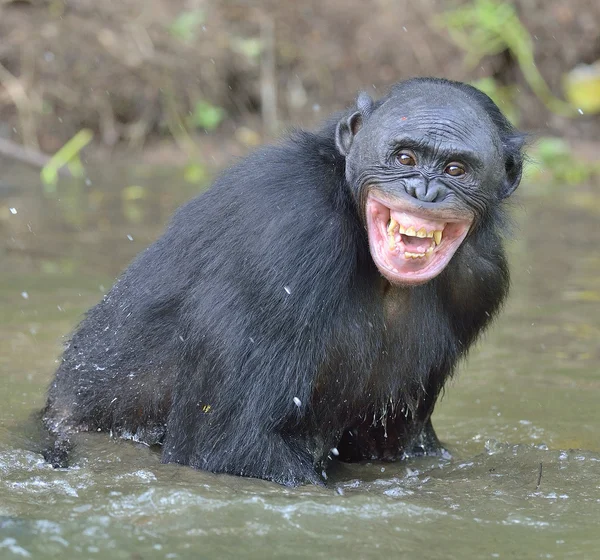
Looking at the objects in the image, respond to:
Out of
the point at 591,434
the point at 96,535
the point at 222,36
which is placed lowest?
the point at 96,535

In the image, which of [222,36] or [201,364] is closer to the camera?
[201,364]

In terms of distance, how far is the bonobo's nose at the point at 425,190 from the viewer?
518 cm

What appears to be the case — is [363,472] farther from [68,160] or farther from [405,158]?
[68,160]

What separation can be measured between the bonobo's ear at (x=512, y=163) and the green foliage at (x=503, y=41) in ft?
34.2

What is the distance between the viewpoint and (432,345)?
5.87 metres

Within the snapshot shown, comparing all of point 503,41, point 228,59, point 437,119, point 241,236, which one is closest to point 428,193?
point 437,119

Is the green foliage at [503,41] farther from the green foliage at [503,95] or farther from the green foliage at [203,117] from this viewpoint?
the green foliage at [203,117]

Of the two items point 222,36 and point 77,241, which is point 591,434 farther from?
point 222,36

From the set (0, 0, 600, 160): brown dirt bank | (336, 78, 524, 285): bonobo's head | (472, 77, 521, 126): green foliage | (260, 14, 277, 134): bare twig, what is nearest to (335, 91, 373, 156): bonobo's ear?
(336, 78, 524, 285): bonobo's head

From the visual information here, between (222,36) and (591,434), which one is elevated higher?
(222,36)

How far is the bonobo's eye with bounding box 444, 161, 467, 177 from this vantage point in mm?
5363

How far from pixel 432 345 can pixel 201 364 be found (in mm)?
1304

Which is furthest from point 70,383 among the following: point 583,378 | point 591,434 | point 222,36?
point 222,36

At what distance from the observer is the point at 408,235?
527 centimetres
